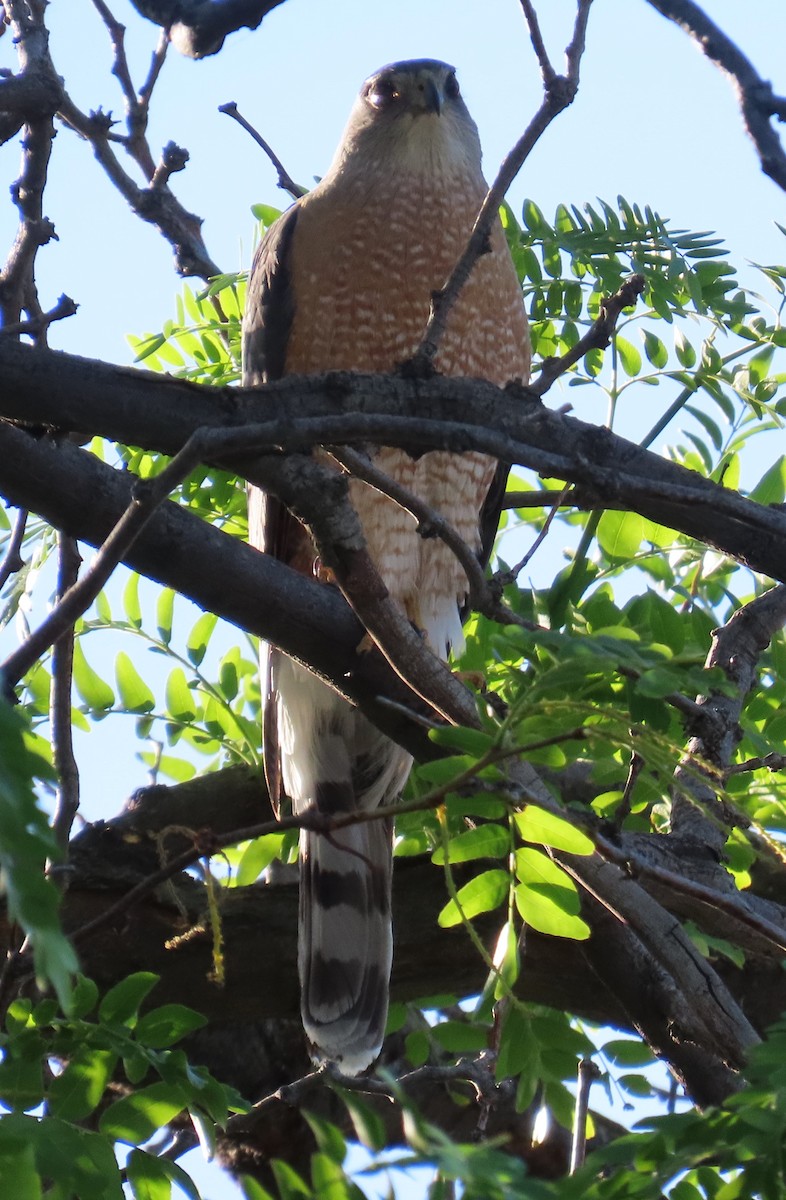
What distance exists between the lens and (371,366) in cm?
360

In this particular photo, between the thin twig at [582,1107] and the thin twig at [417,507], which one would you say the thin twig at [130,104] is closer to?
the thin twig at [417,507]

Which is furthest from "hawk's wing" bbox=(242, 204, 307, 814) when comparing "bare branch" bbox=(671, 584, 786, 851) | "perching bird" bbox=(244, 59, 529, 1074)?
"bare branch" bbox=(671, 584, 786, 851)

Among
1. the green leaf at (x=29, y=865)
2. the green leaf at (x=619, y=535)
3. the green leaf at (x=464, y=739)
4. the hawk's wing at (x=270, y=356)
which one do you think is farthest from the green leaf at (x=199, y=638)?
the green leaf at (x=29, y=865)

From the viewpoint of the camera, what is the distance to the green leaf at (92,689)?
3.12m

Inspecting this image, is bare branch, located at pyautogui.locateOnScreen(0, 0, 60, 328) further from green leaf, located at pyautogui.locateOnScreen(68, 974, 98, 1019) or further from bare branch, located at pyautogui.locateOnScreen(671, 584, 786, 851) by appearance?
bare branch, located at pyautogui.locateOnScreen(671, 584, 786, 851)

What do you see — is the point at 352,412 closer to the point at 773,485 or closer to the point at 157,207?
the point at 773,485

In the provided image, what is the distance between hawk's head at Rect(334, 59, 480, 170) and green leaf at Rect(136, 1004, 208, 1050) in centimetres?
279

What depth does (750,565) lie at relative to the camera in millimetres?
1903

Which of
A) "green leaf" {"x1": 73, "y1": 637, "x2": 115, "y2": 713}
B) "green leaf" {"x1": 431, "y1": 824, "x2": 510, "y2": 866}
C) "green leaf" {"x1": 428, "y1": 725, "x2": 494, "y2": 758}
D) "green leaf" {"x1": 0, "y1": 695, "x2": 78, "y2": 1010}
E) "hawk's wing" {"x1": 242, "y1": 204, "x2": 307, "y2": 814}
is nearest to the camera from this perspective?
"green leaf" {"x1": 0, "y1": 695, "x2": 78, "y2": 1010}

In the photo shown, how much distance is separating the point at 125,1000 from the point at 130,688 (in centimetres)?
129

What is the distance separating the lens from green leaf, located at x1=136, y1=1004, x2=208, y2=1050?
199 cm

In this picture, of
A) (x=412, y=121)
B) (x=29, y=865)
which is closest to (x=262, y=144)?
(x=412, y=121)

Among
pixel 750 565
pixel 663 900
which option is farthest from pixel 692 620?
pixel 750 565

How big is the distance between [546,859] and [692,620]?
122 centimetres
